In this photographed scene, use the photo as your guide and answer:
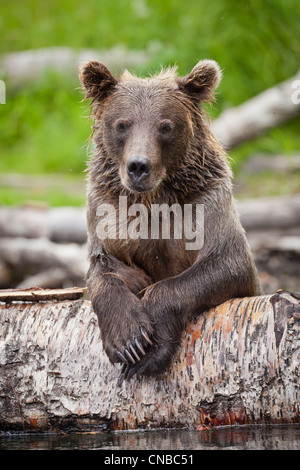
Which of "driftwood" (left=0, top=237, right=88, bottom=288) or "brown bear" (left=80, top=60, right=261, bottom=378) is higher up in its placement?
"driftwood" (left=0, top=237, right=88, bottom=288)

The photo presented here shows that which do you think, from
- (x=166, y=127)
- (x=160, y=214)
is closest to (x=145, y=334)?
(x=160, y=214)

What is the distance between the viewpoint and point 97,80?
6000mm

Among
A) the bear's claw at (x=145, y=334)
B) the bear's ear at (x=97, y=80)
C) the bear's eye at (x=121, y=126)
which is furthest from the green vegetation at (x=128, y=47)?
the bear's claw at (x=145, y=334)

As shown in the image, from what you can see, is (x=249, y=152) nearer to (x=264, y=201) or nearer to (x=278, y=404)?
(x=264, y=201)

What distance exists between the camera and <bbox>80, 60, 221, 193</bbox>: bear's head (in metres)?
5.56

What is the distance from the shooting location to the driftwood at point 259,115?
1304cm

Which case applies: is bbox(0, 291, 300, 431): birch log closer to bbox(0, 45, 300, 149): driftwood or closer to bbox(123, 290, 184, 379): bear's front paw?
bbox(123, 290, 184, 379): bear's front paw

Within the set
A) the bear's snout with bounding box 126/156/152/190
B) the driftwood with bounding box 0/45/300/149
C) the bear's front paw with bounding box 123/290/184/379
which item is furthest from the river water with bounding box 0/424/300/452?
the driftwood with bounding box 0/45/300/149

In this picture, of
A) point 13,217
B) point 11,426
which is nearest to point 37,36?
point 13,217

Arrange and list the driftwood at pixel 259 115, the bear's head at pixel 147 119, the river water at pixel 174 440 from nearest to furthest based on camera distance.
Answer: the river water at pixel 174 440 → the bear's head at pixel 147 119 → the driftwood at pixel 259 115

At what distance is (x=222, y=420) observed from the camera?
5.09 m

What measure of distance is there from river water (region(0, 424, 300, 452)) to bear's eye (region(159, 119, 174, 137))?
219 cm

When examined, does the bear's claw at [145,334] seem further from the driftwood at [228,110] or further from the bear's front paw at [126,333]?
the driftwood at [228,110]

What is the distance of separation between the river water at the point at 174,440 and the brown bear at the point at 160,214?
481mm
